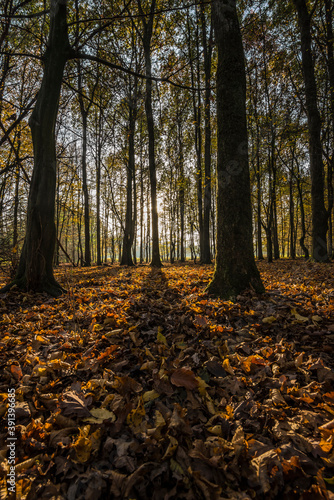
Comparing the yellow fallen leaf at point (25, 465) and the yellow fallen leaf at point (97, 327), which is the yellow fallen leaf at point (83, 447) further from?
the yellow fallen leaf at point (97, 327)

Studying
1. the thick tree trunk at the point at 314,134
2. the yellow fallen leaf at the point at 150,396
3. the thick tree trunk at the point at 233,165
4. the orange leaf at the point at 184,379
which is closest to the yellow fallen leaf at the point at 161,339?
the orange leaf at the point at 184,379

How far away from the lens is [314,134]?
857 cm

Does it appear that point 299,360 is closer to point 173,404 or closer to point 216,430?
point 216,430

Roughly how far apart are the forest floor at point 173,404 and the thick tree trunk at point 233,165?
835mm

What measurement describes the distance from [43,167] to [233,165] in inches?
150

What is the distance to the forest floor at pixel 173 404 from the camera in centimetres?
124

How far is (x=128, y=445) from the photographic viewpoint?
141 cm

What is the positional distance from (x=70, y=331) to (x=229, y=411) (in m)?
2.16

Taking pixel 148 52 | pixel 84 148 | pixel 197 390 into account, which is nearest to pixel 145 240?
pixel 84 148

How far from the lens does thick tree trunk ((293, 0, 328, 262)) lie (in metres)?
8.43

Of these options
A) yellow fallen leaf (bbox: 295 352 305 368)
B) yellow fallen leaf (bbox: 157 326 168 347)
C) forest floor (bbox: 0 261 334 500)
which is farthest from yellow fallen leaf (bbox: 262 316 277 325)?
yellow fallen leaf (bbox: 157 326 168 347)

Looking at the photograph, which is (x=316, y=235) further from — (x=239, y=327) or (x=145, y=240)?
(x=145, y=240)

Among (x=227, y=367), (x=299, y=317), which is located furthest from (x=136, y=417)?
(x=299, y=317)

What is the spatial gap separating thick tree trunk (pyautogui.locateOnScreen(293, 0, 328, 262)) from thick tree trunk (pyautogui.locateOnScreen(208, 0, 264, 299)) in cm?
623
